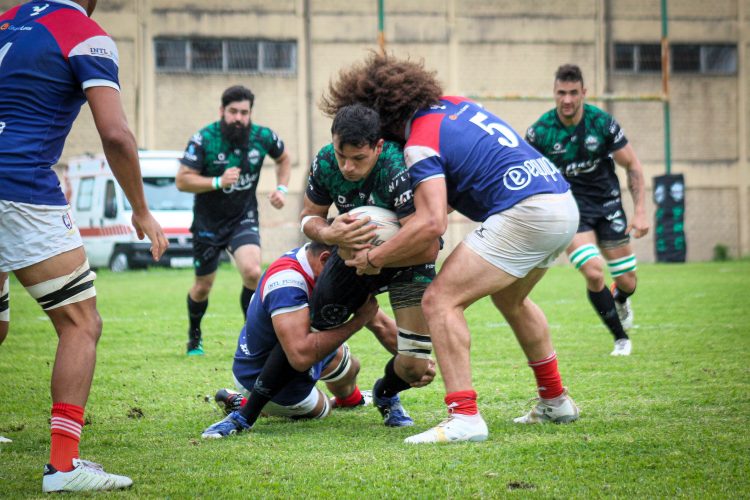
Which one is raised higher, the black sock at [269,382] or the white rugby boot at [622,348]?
the black sock at [269,382]

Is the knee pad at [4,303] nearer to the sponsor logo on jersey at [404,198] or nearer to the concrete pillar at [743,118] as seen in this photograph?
the sponsor logo on jersey at [404,198]

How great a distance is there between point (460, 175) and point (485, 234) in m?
0.31

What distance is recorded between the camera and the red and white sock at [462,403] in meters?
4.70

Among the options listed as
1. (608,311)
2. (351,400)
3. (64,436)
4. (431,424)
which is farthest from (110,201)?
(64,436)

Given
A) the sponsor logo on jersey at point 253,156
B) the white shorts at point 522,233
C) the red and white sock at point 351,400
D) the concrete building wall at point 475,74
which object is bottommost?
the red and white sock at point 351,400

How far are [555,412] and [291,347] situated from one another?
4.67 feet

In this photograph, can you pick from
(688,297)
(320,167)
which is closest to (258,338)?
(320,167)

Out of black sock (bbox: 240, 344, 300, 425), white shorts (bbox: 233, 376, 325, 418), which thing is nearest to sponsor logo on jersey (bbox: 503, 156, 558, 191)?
black sock (bbox: 240, 344, 300, 425)

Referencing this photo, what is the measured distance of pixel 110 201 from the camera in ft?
73.2

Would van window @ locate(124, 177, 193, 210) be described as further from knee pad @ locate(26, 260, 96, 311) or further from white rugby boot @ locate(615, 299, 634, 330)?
knee pad @ locate(26, 260, 96, 311)

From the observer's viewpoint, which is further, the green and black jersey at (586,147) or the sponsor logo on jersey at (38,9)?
the green and black jersey at (586,147)

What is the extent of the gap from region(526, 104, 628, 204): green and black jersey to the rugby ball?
3.87 meters

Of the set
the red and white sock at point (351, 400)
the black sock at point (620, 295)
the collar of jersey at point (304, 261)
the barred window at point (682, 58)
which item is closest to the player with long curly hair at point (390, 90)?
the collar of jersey at point (304, 261)

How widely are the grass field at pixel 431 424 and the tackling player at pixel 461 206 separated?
0.50m
